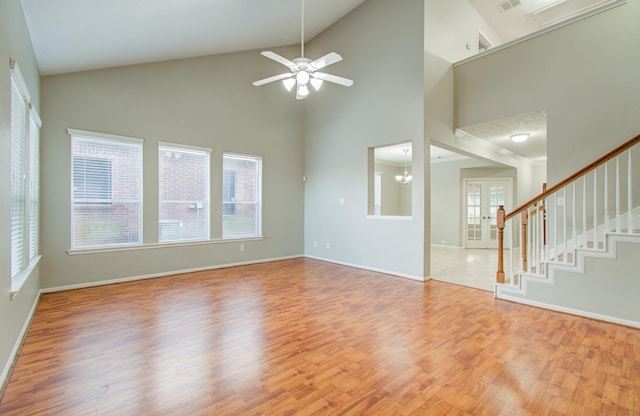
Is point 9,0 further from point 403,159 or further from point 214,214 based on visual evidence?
point 403,159

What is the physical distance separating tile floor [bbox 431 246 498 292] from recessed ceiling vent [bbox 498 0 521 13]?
5.64 meters

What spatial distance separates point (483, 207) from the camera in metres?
8.69

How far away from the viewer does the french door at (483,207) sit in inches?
336

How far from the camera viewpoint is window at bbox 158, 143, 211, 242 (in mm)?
5105

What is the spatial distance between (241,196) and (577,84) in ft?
19.1

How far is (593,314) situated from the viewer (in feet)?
10.6

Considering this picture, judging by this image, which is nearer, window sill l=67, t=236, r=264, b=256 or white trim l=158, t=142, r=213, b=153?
window sill l=67, t=236, r=264, b=256

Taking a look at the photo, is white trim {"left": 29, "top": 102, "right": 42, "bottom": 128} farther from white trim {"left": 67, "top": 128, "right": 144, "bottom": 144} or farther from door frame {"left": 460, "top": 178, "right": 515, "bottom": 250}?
door frame {"left": 460, "top": 178, "right": 515, "bottom": 250}

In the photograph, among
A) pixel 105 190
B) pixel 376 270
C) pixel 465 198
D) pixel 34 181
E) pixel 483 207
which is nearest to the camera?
pixel 34 181

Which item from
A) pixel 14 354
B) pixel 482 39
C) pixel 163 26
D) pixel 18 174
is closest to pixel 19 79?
pixel 18 174

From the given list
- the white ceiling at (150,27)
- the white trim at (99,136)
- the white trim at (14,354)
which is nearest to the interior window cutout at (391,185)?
the white ceiling at (150,27)

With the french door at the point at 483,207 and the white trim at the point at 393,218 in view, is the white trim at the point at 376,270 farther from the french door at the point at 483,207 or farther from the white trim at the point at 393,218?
the french door at the point at 483,207

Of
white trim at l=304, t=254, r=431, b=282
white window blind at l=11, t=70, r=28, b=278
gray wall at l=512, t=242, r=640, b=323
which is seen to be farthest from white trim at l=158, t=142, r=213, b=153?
gray wall at l=512, t=242, r=640, b=323

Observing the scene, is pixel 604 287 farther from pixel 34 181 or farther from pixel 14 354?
pixel 34 181
